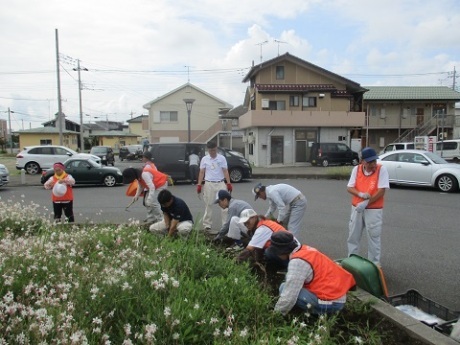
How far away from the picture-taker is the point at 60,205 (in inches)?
292

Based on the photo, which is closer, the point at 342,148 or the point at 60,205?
the point at 60,205

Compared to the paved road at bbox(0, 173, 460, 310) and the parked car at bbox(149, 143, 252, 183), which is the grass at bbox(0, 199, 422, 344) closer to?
the paved road at bbox(0, 173, 460, 310)

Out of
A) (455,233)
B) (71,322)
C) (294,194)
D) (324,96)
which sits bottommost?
(455,233)

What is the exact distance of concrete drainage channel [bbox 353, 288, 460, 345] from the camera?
3.07 metres

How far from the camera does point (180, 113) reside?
45688 mm

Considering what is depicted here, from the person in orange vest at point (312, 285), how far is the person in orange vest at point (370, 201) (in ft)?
5.90

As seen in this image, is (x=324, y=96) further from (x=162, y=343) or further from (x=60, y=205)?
(x=162, y=343)

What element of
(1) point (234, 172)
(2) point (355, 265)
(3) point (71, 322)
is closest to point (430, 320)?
(2) point (355, 265)

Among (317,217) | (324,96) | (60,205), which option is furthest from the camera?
(324,96)

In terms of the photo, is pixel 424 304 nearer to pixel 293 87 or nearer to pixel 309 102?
pixel 293 87

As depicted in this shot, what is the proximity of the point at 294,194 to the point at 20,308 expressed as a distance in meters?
4.10

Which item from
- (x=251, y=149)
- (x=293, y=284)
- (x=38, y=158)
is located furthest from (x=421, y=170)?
(x=38, y=158)

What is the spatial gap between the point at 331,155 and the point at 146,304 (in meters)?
25.9

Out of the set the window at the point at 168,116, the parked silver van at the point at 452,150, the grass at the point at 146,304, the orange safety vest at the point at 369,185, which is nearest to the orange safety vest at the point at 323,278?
the grass at the point at 146,304
